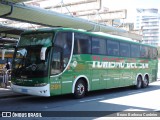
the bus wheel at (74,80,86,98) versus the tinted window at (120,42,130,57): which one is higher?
the tinted window at (120,42,130,57)

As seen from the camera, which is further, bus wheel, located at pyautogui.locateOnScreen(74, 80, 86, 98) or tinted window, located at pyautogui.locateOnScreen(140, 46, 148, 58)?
tinted window, located at pyautogui.locateOnScreen(140, 46, 148, 58)

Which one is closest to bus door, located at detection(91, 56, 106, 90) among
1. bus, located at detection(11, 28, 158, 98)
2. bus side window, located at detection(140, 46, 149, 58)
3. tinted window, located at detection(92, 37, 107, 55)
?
bus, located at detection(11, 28, 158, 98)

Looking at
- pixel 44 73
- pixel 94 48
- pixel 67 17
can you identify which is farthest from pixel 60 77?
pixel 67 17

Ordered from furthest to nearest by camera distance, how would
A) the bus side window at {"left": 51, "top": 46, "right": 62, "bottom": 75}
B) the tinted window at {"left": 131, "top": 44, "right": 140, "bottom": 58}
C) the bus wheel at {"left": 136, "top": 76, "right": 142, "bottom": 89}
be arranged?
the bus wheel at {"left": 136, "top": 76, "right": 142, "bottom": 89}, the tinted window at {"left": 131, "top": 44, "right": 140, "bottom": 58}, the bus side window at {"left": 51, "top": 46, "right": 62, "bottom": 75}

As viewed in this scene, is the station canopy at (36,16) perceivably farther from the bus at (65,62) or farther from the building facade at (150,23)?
the building facade at (150,23)

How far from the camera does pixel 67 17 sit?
1641 centimetres

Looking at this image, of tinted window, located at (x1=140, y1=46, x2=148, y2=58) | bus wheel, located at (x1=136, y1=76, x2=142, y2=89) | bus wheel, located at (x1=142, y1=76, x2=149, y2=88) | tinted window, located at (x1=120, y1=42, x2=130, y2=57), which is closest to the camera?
tinted window, located at (x1=120, y1=42, x2=130, y2=57)

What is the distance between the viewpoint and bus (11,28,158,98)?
12.3m

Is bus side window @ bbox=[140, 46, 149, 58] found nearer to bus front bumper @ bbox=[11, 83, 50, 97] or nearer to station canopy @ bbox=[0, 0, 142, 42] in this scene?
station canopy @ bbox=[0, 0, 142, 42]

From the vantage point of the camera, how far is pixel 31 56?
1269cm

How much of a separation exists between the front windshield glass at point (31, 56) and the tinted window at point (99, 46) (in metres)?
3.20

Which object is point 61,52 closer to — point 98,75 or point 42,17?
point 98,75

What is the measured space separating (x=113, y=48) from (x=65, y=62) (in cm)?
484

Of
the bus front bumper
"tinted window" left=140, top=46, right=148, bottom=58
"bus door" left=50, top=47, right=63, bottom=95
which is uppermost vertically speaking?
"tinted window" left=140, top=46, right=148, bottom=58
